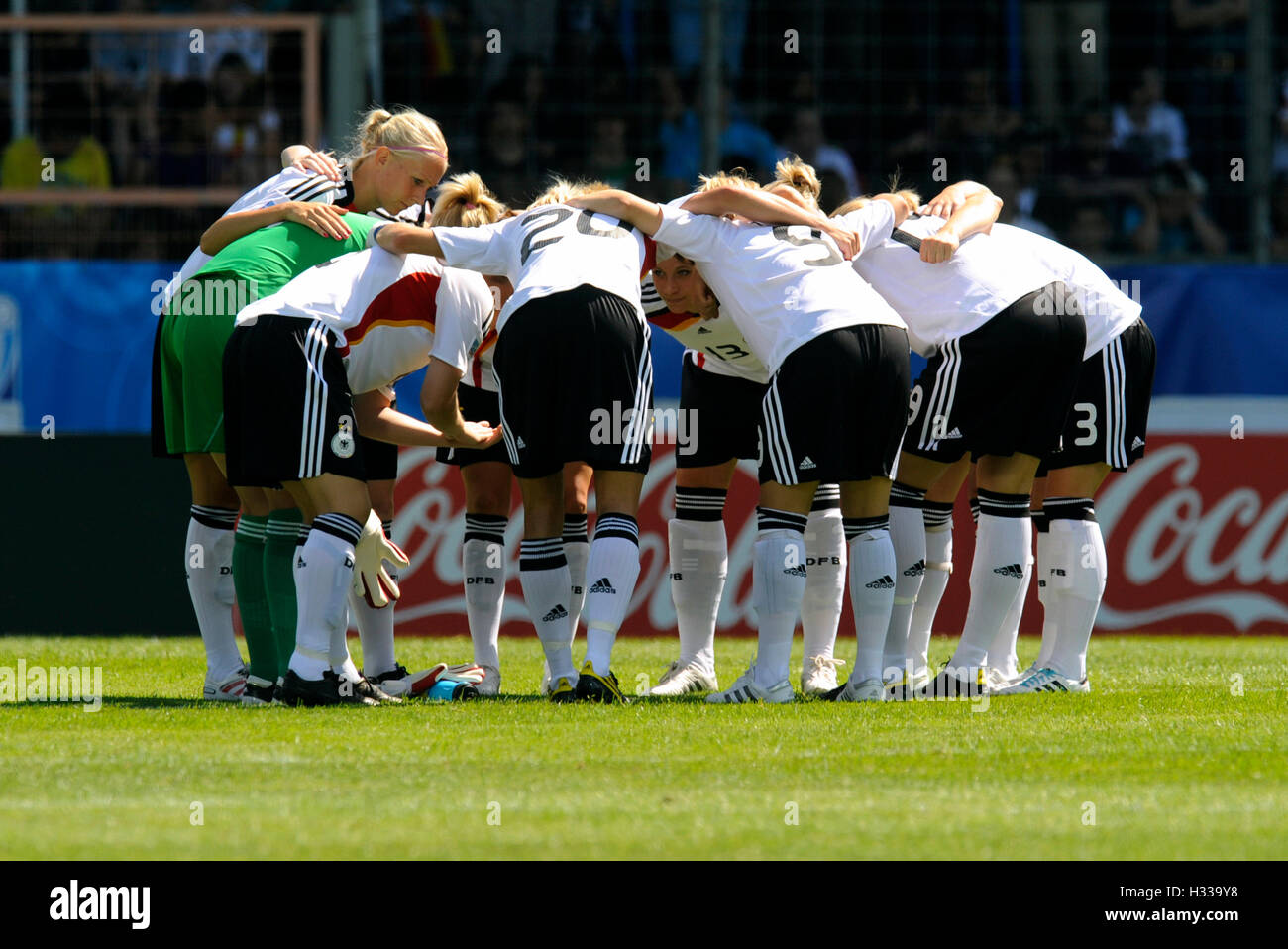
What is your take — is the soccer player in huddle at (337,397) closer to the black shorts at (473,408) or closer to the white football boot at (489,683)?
the white football boot at (489,683)

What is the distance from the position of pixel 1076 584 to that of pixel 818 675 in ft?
3.44

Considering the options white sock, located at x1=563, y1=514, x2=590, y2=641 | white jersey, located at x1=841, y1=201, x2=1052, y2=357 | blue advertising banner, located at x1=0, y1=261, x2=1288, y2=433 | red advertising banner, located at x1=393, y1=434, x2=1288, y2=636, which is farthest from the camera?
blue advertising banner, located at x1=0, y1=261, x2=1288, y2=433

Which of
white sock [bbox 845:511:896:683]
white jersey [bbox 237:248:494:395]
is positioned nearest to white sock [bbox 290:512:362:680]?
white jersey [bbox 237:248:494:395]

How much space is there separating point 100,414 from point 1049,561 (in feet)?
22.9

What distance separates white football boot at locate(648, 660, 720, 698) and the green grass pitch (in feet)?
1.29

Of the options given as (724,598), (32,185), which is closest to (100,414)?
(32,185)

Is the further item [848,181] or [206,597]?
[848,181]

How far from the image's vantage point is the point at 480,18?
14.1 m

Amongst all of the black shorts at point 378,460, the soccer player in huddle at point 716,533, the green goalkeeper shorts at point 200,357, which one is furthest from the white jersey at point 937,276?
the green goalkeeper shorts at point 200,357

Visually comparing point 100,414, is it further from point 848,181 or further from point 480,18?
point 848,181

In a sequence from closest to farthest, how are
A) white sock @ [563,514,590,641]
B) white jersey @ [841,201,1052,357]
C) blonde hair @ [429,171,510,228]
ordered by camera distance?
white jersey @ [841,201,1052,357]
blonde hair @ [429,171,510,228]
white sock @ [563,514,590,641]

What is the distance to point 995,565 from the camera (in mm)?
6773

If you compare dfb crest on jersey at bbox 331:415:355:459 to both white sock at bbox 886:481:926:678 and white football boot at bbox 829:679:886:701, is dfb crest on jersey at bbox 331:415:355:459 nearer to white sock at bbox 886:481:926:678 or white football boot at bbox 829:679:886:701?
A: white football boot at bbox 829:679:886:701

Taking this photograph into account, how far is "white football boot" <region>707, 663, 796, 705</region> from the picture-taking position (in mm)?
6434
